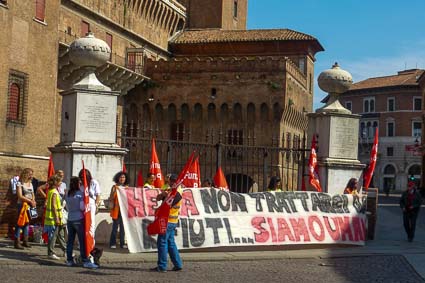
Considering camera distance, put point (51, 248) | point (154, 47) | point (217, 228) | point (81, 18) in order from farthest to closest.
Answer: point (154, 47) < point (81, 18) < point (217, 228) < point (51, 248)

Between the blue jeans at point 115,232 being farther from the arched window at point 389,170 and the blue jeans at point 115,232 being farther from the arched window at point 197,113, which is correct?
the arched window at point 389,170

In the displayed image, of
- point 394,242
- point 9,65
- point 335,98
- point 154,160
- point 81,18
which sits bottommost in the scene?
point 394,242

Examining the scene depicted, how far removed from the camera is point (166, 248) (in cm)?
1036

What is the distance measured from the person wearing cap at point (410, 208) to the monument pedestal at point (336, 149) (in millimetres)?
1940

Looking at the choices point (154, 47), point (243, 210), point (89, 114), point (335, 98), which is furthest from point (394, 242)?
point (154, 47)

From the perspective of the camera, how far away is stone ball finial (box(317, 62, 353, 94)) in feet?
50.9

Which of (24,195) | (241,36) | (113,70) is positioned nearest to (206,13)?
(241,36)

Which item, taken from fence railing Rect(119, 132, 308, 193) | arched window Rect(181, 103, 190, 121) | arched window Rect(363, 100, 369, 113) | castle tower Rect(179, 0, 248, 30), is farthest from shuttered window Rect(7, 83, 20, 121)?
arched window Rect(363, 100, 369, 113)

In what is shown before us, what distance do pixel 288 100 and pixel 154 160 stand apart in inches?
1156

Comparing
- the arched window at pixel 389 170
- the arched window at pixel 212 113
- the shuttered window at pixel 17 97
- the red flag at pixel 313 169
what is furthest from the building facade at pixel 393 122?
the red flag at pixel 313 169

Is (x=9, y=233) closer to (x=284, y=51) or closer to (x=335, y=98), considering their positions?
(x=335, y=98)

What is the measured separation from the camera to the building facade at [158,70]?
2898 cm

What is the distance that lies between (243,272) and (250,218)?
245cm

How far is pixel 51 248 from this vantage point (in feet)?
37.1
